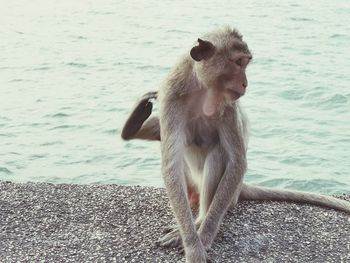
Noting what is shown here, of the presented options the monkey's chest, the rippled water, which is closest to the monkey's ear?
the monkey's chest

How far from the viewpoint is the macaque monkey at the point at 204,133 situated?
4.40 meters

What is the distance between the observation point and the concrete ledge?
4.61m

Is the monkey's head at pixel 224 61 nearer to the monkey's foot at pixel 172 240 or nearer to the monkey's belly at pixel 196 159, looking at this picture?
the monkey's belly at pixel 196 159

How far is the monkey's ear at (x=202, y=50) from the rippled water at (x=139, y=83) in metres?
3.51

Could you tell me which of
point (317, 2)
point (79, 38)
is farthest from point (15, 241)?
point (317, 2)

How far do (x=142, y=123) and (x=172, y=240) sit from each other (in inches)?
36.6

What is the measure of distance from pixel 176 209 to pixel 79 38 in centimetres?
1049

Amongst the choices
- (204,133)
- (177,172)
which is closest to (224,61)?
(204,133)

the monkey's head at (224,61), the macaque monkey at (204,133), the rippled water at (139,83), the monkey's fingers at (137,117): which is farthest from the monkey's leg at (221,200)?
the rippled water at (139,83)

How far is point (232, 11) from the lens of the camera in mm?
16891

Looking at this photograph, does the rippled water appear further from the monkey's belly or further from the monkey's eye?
the monkey's eye

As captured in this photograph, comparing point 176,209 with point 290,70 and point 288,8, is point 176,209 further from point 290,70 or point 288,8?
point 288,8

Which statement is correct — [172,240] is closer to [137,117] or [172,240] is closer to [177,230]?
[177,230]

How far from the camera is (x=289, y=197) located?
556 cm
